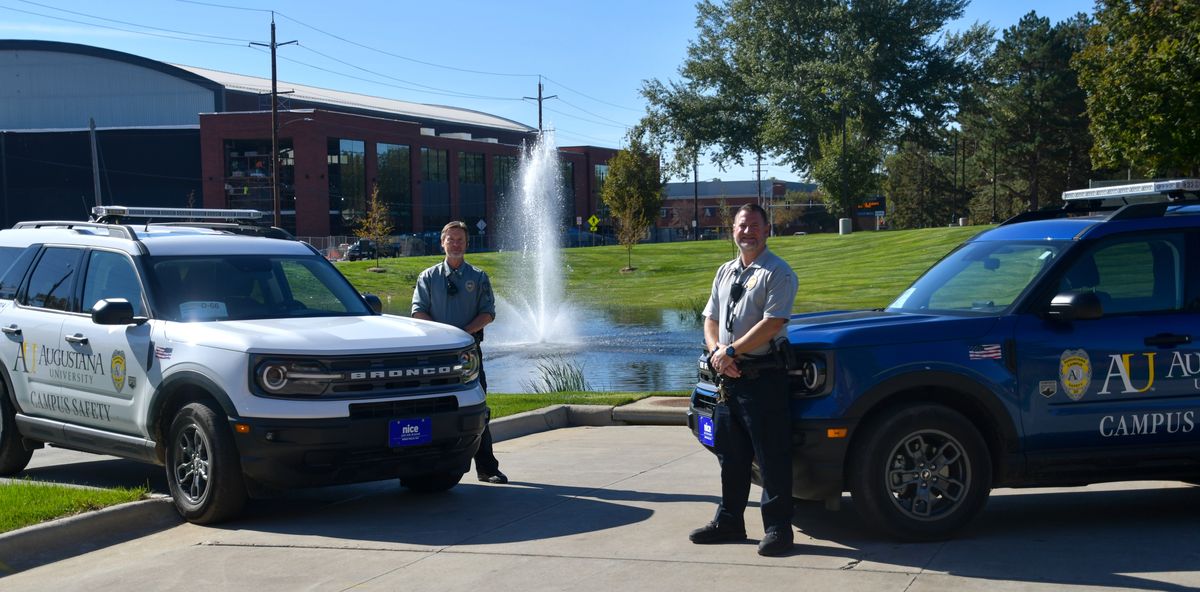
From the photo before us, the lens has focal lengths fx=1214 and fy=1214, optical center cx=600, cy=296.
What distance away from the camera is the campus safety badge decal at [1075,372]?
22.5 ft

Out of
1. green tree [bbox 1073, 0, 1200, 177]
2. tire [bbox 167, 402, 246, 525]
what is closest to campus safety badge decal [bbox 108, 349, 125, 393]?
tire [bbox 167, 402, 246, 525]

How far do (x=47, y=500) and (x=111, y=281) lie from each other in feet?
5.78

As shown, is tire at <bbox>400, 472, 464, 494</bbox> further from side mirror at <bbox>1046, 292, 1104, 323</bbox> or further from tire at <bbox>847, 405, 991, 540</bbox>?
side mirror at <bbox>1046, 292, 1104, 323</bbox>

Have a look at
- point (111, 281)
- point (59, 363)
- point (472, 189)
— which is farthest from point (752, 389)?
point (472, 189)

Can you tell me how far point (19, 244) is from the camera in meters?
9.95

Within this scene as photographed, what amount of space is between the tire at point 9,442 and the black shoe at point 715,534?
562 cm

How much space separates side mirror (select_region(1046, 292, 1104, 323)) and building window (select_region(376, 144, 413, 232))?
78890 mm

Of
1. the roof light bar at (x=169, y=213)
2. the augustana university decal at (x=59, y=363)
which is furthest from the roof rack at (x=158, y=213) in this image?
the augustana university decal at (x=59, y=363)

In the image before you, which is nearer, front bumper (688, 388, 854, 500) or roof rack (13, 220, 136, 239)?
front bumper (688, 388, 854, 500)

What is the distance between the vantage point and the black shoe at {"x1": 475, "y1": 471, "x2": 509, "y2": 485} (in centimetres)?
916

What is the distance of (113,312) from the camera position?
8203 millimetres

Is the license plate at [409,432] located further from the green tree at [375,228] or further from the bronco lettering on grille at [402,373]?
the green tree at [375,228]

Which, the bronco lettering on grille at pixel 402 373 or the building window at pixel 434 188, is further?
the building window at pixel 434 188

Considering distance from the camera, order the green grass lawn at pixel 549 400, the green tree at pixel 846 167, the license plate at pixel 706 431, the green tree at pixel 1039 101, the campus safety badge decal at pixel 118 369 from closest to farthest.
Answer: the license plate at pixel 706 431
the campus safety badge decal at pixel 118 369
the green grass lawn at pixel 549 400
the green tree at pixel 846 167
the green tree at pixel 1039 101
